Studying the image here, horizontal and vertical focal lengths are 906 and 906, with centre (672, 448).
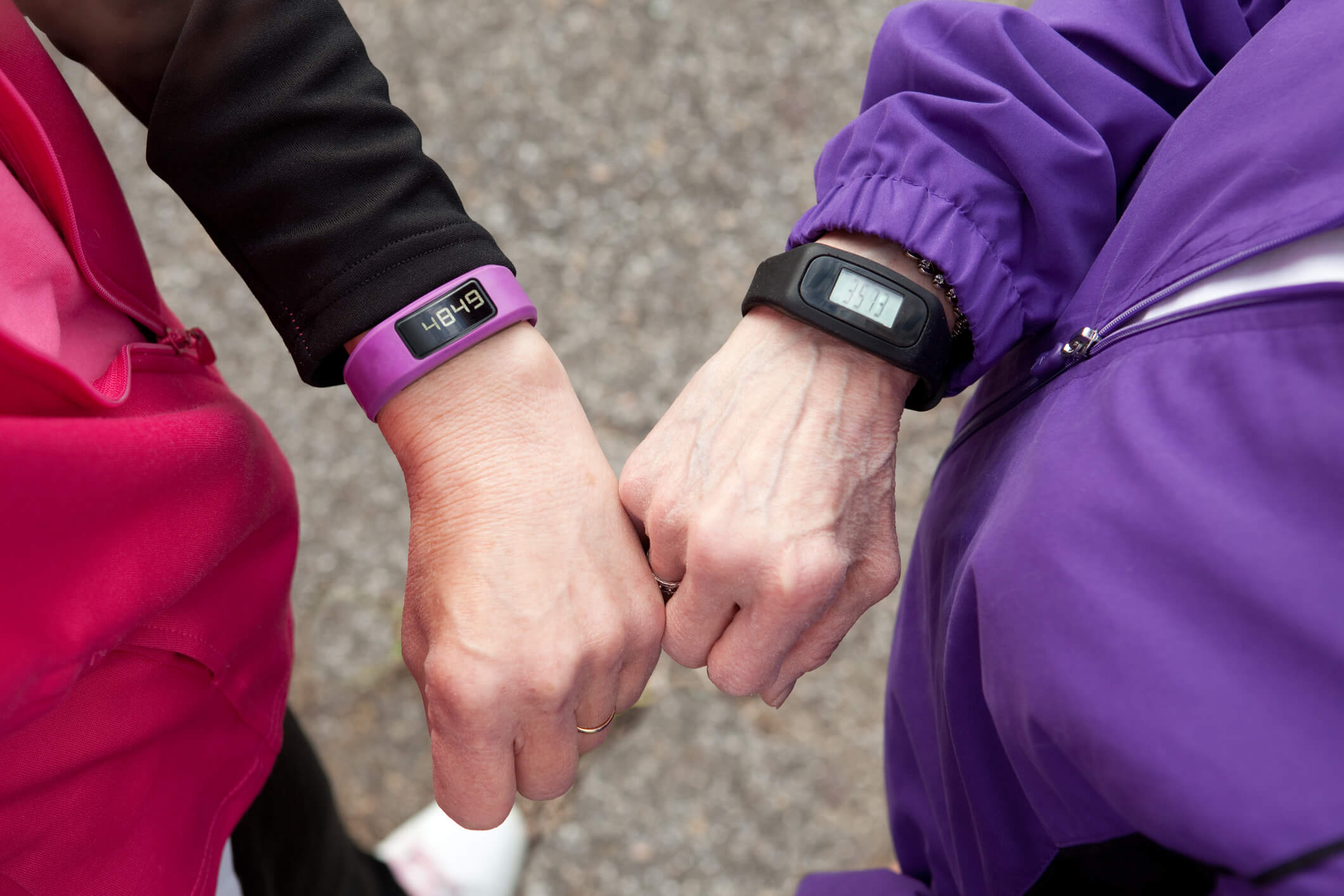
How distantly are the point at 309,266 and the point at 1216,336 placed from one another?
79cm

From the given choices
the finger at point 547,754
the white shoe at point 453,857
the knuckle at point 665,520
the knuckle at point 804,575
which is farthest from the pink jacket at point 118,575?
the white shoe at point 453,857

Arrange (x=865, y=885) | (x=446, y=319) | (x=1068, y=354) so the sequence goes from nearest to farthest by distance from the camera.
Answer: (x=1068, y=354) < (x=446, y=319) < (x=865, y=885)

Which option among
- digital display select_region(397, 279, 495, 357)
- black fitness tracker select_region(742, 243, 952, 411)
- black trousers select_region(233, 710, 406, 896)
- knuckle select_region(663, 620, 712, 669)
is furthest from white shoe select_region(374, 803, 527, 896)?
black fitness tracker select_region(742, 243, 952, 411)

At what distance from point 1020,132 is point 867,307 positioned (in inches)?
8.3

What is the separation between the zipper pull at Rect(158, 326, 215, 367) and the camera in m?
0.87

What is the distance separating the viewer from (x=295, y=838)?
48.4 inches

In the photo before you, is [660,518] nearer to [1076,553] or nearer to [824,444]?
[824,444]

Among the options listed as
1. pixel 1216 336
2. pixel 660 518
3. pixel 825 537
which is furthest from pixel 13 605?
pixel 1216 336

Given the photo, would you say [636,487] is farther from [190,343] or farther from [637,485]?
[190,343]

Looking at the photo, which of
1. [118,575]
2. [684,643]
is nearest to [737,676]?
Answer: [684,643]

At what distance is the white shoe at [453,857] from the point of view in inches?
68.1

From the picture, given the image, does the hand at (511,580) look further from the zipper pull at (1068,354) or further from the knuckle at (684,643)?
the zipper pull at (1068,354)

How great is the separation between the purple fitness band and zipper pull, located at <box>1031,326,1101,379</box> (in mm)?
523

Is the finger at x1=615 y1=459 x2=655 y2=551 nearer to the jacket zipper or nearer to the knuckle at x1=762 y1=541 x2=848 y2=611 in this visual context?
the knuckle at x1=762 y1=541 x2=848 y2=611
